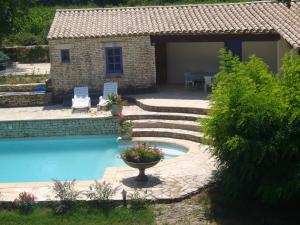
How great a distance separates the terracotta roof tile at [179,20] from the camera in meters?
24.1

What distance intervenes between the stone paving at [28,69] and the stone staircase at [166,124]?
36.9ft

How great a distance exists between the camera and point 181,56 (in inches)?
1077

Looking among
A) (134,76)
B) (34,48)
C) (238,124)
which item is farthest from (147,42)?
(34,48)

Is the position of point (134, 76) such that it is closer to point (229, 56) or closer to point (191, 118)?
point (191, 118)

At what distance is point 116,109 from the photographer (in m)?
22.0

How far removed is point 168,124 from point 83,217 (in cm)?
813

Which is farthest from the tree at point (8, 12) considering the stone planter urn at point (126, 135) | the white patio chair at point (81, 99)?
the stone planter urn at point (126, 135)

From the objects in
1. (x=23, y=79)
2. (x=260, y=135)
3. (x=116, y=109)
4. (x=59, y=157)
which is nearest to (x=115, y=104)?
(x=116, y=109)

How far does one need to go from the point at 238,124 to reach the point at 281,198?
73.2 inches

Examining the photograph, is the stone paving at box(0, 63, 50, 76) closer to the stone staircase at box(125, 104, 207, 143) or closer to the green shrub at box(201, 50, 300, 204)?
the stone staircase at box(125, 104, 207, 143)

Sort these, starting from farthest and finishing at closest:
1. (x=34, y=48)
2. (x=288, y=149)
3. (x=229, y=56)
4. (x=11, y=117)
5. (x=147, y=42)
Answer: (x=34, y=48)
(x=147, y=42)
(x=11, y=117)
(x=229, y=56)
(x=288, y=149)

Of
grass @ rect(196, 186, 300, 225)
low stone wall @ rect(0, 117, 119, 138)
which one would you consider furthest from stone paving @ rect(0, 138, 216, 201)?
low stone wall @ rect(0, 117, 119, 138)

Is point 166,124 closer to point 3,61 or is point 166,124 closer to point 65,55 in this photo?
point 65,55

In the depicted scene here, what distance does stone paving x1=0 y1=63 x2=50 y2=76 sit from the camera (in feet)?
108
